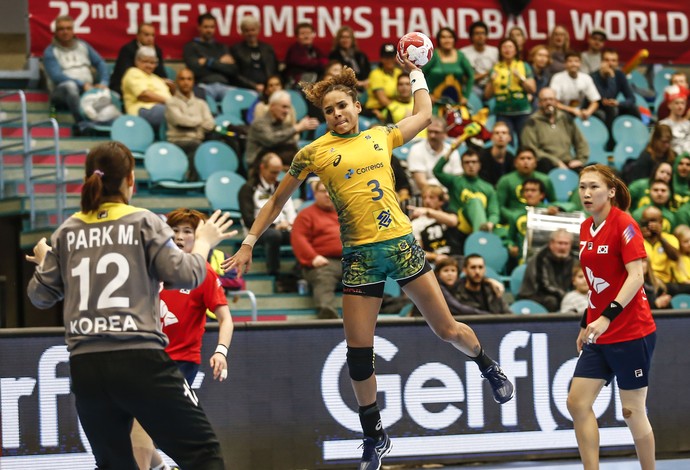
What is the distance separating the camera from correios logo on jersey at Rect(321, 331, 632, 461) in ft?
28.4

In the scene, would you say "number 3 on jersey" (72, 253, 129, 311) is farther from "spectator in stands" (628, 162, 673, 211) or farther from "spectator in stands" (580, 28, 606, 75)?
"spectator in stands" (580, 28, 606, 75)

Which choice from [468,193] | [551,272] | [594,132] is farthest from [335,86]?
[594,132]

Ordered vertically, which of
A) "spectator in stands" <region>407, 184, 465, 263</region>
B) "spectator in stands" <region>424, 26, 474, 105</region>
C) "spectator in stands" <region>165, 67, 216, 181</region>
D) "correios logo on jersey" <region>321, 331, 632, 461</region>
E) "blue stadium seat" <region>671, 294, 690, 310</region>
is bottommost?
"correios logo on jersey" <region>321, 331, 632, 461</region>

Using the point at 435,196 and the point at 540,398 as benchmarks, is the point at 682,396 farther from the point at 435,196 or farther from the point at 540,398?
the point at 435,196

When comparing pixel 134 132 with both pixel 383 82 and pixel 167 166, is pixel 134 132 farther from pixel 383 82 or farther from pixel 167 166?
pixel 383 82

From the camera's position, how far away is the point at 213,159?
12.8 meters

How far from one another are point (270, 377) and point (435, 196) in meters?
3.86

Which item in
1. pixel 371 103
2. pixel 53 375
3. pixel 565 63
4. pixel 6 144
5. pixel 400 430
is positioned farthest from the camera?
pixel 565 63

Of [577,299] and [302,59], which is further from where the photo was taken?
[302,59]

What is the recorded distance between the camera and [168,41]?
14961 mm

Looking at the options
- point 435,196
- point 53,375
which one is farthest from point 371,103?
point 53,375

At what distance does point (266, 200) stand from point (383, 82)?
3078mm

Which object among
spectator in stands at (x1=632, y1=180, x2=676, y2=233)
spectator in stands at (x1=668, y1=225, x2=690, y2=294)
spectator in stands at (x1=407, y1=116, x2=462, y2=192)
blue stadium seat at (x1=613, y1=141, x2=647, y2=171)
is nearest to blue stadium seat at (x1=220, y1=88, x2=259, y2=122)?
spectator in stands at (x1=407, y1=116, x2=462, y2=192)

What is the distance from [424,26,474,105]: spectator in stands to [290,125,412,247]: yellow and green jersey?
7.67 metres
